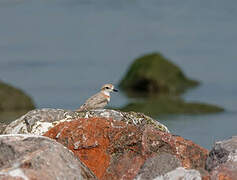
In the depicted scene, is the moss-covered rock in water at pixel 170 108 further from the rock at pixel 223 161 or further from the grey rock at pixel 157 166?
the grey rock at pixel 157 166

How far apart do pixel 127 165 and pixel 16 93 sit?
2694cm

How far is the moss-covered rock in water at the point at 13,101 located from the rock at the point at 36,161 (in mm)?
26521

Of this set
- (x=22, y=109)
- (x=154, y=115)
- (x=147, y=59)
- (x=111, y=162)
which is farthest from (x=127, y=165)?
(x=147, y=59)

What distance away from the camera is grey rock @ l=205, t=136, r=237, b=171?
37.8 feet

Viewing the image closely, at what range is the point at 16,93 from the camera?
38.4 m

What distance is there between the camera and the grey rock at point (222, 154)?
1153 centimetres

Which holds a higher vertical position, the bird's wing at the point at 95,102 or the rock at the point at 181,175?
the rock at the point at 181,175

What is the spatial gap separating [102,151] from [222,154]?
6.61ft

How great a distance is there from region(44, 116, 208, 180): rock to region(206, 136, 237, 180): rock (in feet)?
1.71

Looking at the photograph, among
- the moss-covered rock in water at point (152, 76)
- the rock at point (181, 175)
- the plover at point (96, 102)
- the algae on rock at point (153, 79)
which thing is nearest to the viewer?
the rock at point (181, 175)

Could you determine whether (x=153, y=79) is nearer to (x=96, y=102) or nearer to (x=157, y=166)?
(x=96, y=102)

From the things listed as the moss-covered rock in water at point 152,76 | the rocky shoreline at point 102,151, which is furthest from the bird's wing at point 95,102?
the moss-covered rock in water at point 152,76

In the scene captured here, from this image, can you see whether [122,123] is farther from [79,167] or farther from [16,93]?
[16,93]

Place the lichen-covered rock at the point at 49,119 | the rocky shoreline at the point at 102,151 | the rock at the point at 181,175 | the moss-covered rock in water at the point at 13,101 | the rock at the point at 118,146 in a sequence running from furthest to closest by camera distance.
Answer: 1. the moss-covered rock in water at the point at 13,101
2. the lichen-covered rock at the point at 49,119
3. the rock at the point at 118,146
4. the rocky shoreline at the point at 102,151
5. the rock at the point at 181,175
